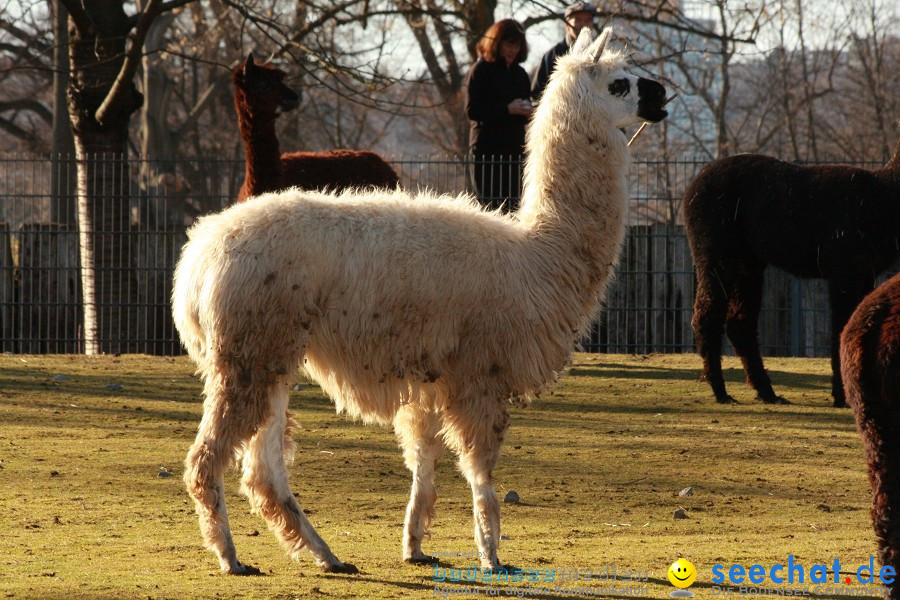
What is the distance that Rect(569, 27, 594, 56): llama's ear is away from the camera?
19.4 feet

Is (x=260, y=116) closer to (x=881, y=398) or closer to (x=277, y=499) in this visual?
(x=277, y=499)

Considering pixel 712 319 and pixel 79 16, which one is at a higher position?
pixel 79 16

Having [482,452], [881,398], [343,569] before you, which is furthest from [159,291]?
[881,398]

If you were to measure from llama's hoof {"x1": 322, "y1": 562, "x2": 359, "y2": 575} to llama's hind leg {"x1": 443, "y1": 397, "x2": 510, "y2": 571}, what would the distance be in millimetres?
546

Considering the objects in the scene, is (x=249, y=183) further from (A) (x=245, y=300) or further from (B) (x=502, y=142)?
(A) (x=245, y=300)

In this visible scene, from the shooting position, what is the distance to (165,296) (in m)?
13.5

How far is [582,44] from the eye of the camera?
599cm

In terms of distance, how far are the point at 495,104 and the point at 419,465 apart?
5.79 m

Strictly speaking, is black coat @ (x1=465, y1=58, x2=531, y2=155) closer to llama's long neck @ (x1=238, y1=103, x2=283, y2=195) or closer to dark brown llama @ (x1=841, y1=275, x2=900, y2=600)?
llama's long neck @ (x1=238, y1=103, x2=283, y2=195)

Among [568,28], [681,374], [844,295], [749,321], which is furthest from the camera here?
[681,374]

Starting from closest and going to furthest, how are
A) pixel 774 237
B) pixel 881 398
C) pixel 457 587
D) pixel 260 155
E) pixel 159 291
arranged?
1. pixel 881 398
2. pixel 457 587
3. pixel 260 155
4. pixel 774 237
5. pixel 159 291

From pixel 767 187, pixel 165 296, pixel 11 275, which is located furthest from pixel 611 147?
pixel 11 275

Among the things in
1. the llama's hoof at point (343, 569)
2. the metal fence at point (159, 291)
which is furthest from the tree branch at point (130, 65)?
the llama's hoof at point (343, 569)

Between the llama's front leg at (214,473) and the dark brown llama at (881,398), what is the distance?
246cm
